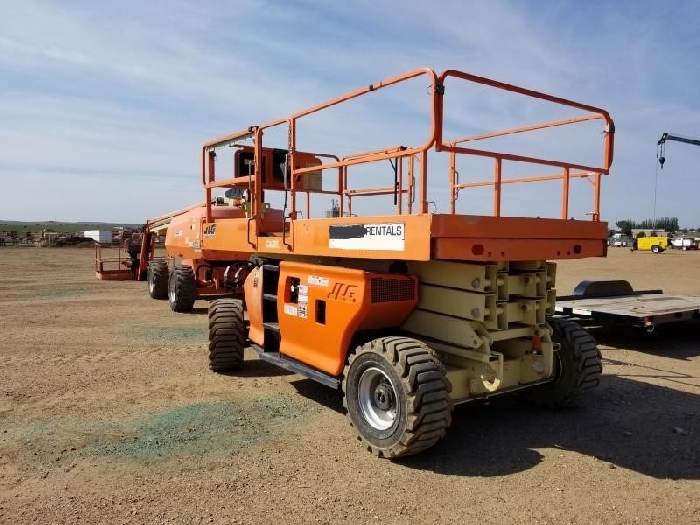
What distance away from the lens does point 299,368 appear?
5.34 m

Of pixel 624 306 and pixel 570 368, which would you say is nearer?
pixel 570 368

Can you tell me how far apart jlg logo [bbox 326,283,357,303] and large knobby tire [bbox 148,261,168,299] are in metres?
9.79

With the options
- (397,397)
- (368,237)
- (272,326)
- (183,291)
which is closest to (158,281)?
(183,291)

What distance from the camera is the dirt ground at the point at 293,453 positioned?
3.47 metres

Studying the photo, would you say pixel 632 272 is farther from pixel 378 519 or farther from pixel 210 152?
pixel 378 519

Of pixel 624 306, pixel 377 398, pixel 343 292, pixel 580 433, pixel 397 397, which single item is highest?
pixel 343 292

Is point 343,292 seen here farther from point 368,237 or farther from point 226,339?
point 226,339

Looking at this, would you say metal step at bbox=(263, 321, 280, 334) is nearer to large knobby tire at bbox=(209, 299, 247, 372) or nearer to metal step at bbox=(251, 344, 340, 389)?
metal step at bbox=(251, 344, 340, 389)

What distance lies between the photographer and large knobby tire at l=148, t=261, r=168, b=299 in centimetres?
1361

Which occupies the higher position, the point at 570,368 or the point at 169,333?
the point at 570,368

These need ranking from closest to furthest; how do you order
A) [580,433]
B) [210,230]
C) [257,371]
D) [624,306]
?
[580,433]
[257,371]
[210,230]
[624,306]

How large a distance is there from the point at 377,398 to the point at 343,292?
90 centimetres

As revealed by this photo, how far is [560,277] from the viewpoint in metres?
20.8

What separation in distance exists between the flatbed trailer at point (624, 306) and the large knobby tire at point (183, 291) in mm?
7082
